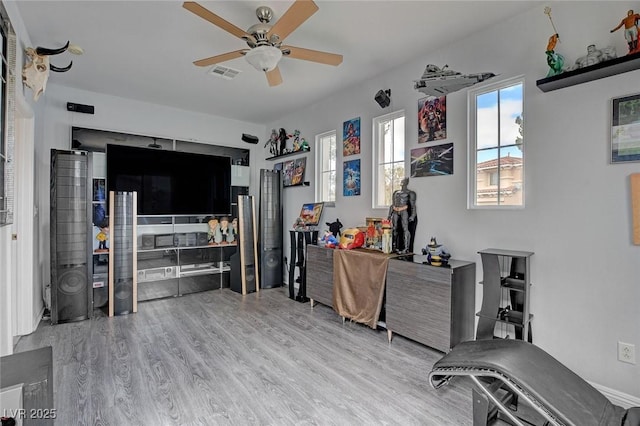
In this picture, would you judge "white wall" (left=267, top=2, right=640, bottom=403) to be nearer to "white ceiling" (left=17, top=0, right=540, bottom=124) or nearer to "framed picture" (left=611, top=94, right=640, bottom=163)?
"framed picture" (left=611, top=94, right=640, bottom=163)

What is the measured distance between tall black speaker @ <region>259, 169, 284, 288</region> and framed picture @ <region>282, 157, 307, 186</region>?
120mm

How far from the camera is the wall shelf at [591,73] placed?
187 centimetres

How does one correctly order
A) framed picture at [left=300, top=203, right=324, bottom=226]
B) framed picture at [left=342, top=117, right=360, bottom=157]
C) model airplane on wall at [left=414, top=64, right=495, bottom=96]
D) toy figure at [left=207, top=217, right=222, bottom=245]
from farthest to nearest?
1. toy figure at [left=207, top=217, right=222, bottom=245]
2. framed picture at [left=300, top=203, right=324, bottom=226]
3. framed picture at [left=342, top=117, right=360, bottom=157]
4. model airplane on wall at [left=414, top=64, right=495, bottom=96]

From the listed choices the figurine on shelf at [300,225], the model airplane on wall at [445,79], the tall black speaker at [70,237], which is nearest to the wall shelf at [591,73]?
the model airplane on wall at [445,79]

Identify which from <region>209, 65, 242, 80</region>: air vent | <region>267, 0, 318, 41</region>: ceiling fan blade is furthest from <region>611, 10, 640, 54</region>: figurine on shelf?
<region>209, 65, 242, 80</region>: air vent

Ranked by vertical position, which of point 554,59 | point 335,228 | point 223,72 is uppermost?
point 223,72

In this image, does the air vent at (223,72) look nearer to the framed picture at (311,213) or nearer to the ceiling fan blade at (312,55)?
the ceiling fan blade at (312,55)

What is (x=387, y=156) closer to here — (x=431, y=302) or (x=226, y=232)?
(x=431, y=302)

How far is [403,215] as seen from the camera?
318 centimetres

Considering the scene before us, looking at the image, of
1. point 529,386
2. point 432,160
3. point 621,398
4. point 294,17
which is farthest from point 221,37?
point 621,398

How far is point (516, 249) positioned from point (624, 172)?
83 cm

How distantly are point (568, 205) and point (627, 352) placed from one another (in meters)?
0.98

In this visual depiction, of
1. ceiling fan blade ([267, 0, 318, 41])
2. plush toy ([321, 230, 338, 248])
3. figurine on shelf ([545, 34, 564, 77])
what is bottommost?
plush toy ([321, 230, 338, 248])

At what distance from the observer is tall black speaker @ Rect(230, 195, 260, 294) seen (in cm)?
464
